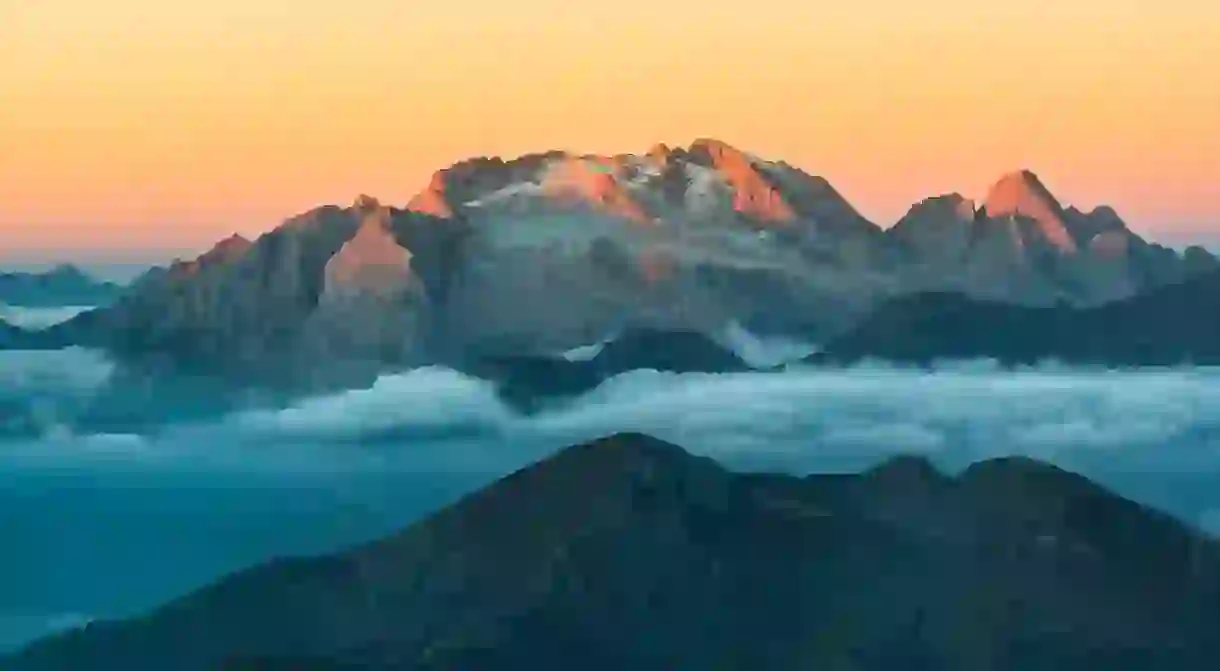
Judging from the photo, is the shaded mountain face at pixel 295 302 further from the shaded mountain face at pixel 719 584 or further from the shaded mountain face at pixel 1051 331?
the shaded mountain face at pixel 1051 331

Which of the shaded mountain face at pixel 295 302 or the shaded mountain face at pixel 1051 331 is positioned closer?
the shaded mountain face at pixel 1051 331

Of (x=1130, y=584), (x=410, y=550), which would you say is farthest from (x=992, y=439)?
(x=410, y=550)

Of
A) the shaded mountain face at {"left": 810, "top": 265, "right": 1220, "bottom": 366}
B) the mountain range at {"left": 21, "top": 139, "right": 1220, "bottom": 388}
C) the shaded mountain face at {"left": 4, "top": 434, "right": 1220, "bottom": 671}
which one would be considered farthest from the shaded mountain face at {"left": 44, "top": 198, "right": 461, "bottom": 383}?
the shaded mountain face at {"left": 810, "top": 265, "right": 1220, "bottom": 366}

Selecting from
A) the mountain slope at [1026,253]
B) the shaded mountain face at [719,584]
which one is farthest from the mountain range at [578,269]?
the shaded mountain face at [719,584]

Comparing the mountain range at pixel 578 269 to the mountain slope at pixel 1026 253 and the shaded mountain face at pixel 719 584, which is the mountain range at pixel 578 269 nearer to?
the mountain slope at pixel 1026 253

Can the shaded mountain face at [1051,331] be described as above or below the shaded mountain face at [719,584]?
above

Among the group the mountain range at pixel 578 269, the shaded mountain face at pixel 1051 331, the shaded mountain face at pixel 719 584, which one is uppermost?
the mountain range at pixel 578 269

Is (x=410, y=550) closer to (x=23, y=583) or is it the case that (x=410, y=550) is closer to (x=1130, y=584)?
(x=23, y=583)
